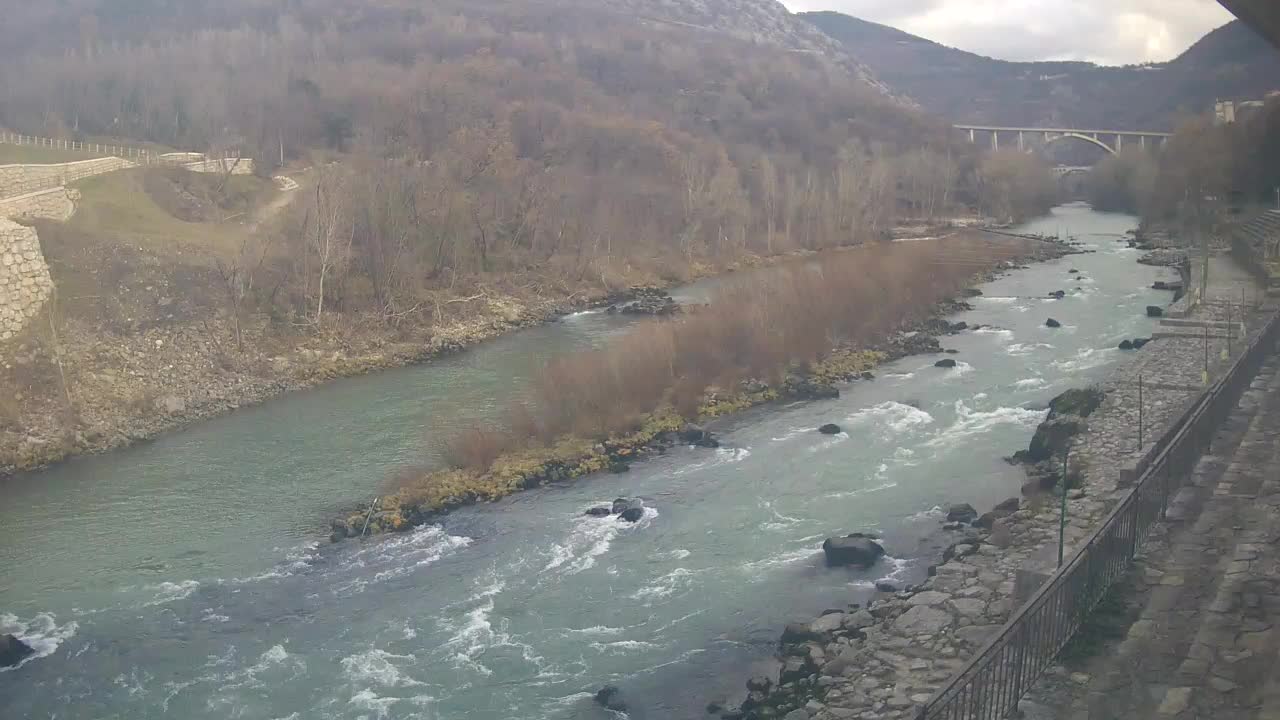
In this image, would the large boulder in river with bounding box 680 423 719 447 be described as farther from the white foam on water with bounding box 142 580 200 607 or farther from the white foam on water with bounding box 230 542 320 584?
the white foam on water with bounding box 142 580 200 607

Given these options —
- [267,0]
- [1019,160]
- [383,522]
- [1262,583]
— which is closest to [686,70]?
[1019,160]

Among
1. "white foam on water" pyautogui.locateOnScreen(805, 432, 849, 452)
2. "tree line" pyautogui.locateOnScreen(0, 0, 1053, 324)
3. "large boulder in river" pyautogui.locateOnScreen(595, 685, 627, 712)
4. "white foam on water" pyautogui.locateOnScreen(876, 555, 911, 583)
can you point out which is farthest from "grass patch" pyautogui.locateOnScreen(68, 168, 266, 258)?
"large boulder in river" pyautogui.locateOnScreen(595, 685, 627, 712)

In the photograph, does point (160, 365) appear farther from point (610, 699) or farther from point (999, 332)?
point (999, 332)

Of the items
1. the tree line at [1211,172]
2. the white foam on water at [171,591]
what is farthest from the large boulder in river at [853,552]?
the tree line at [1211,172]

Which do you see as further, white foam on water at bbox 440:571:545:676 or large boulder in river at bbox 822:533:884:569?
large boulder in river at bbox 822:533:884:569

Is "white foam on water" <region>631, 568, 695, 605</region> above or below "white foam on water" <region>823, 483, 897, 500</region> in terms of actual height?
below

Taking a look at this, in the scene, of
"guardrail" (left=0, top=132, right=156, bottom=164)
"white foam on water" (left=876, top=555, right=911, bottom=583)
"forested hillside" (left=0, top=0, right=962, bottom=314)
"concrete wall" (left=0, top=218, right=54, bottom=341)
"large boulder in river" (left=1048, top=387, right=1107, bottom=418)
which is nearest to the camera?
"white foam on water" (left=876, top=555, right=911, bottom=583)
